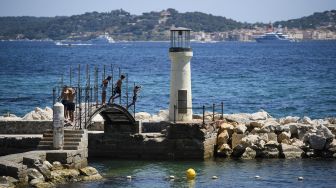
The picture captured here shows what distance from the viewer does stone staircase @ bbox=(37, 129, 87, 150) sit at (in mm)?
30250

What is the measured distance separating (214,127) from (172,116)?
1.65 m

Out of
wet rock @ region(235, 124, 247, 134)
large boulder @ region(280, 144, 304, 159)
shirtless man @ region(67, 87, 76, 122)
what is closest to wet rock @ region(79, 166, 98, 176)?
shirtless man @ region(67, 87, 76, 122)

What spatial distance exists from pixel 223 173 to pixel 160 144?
3584mm

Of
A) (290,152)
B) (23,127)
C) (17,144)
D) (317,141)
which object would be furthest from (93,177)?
(317,141)

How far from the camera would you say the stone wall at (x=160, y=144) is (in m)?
33.9

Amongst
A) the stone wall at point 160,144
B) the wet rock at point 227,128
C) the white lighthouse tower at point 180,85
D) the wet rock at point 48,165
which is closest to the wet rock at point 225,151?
the stone wall at point 160,144

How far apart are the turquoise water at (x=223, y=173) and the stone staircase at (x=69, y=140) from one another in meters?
1.34

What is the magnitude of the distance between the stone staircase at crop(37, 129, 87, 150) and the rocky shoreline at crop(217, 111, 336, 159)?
6336mm

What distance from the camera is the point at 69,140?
30.5 metres

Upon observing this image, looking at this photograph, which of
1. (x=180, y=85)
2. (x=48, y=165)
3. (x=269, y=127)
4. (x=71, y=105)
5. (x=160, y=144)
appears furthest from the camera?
(x=269, y=127)

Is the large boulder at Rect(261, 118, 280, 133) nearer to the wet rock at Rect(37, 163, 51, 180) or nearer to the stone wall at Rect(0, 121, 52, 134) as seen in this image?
the stone wall at Rect(0, 121, 52, 134)

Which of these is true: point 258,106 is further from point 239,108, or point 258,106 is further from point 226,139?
point 226,139

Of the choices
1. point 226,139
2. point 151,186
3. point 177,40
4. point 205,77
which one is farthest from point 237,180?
point 205,77

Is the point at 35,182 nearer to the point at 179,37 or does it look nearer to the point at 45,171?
the point at 45,171
